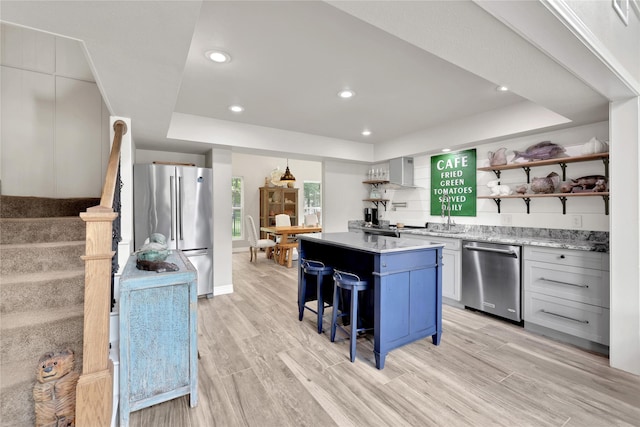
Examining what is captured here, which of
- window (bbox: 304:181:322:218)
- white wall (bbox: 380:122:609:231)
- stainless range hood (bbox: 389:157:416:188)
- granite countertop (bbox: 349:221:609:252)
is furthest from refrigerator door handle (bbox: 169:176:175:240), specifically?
window (bbox: 304:181:322:218)

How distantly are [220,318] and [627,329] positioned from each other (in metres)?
3.74

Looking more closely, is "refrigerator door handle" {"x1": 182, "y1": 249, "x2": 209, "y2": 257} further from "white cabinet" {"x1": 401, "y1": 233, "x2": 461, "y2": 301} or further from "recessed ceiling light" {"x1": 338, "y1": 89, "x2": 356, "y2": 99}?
"white cabinet" {"x1": 401, "y1": 233, "x2": 461, "y2": 301}

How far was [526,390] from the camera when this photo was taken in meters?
1.99

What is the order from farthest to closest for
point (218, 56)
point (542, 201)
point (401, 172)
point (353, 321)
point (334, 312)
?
1. point (401, 172)
2. point (542, 201)
3. point (334, 312)
4. point (353, 321)
5. point (218, 56)

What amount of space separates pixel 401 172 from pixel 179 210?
11.4 feet

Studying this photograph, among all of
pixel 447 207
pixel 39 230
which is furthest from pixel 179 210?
pixel 447 207

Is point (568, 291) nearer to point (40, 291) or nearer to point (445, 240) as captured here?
point (445, 240)

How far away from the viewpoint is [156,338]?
68.7 inches

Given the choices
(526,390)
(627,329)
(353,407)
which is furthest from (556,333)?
(353,407)

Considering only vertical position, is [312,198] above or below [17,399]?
above

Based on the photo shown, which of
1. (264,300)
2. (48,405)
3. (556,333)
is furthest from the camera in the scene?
(264,300)

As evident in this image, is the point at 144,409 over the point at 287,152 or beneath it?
beneath

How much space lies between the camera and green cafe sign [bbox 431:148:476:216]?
13.4 feet

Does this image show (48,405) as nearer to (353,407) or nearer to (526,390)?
(353,407)
